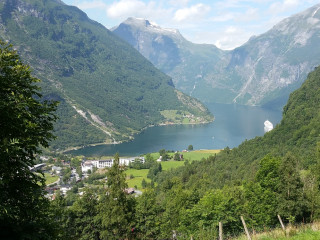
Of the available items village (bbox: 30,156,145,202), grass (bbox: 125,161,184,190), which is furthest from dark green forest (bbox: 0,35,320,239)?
village (bbox: 30,156,145,202)

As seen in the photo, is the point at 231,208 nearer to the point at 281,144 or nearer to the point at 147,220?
the point at 147,220

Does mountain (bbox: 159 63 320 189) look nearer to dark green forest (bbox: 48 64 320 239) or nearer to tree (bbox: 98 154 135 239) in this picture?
dark green forest (bbox: 48 64 320 239)

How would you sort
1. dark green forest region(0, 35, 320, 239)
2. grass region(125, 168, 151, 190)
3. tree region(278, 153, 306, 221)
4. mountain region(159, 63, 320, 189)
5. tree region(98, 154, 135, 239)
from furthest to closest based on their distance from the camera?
grass region(125, 168, 151, 190) → mountain region(159, 63, 320, 189) → tree region(98, 154, 135, 239) → tree region(278, 153, 306, 221) → dark green forest region(0, 35, 320, 239)

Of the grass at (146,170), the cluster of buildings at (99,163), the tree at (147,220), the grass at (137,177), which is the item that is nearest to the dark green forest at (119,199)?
the tree at (147,220)

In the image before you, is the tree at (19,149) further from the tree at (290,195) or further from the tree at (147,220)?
the tree at (147,220)

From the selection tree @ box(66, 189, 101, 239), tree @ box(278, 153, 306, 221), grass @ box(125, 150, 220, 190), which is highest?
grass @ box(125, 150, 220, 190)

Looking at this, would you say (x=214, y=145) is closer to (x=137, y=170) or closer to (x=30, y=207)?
(x=137, y=170)

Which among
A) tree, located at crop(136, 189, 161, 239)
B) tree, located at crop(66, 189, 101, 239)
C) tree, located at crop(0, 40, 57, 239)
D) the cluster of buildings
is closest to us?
tree, located at crop(0, 40, 57, 239)

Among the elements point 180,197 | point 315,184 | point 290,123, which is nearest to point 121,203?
point 180,197

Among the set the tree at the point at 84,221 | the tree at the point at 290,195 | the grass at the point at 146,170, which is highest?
the grass at the point at 146,170
